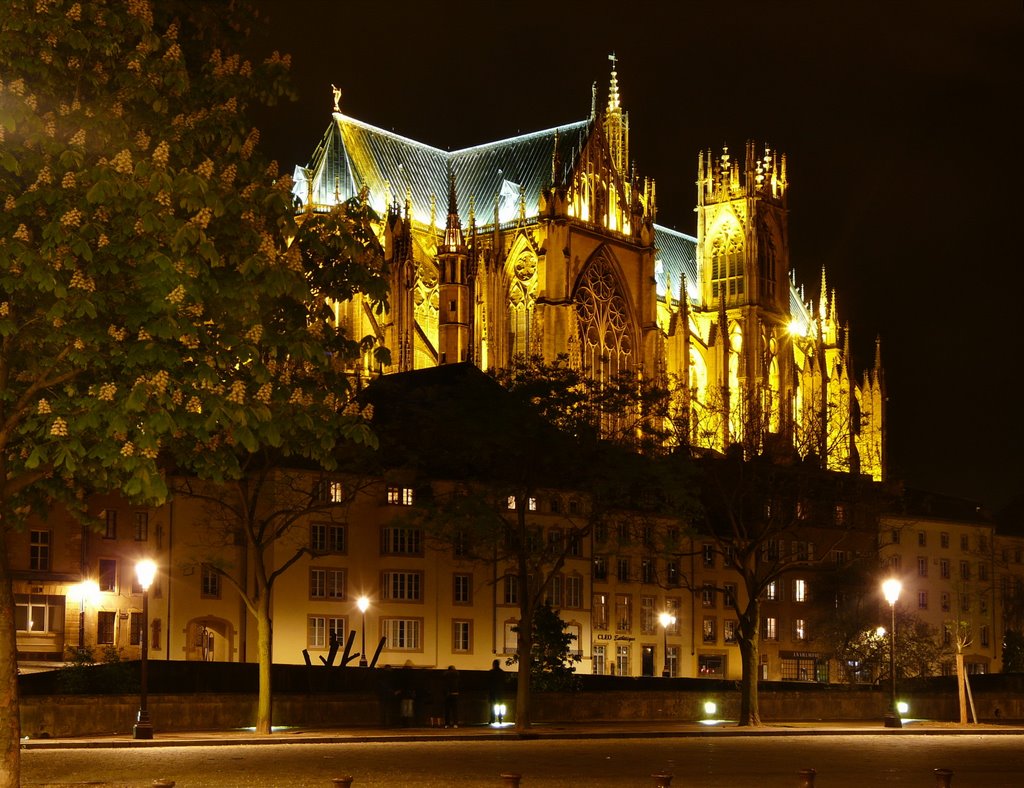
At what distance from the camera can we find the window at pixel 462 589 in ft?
225

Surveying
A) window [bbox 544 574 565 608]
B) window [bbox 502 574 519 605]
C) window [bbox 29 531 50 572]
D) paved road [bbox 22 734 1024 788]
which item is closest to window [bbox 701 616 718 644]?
window [bbox 544 574 565 608]

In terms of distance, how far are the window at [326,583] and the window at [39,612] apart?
29.1 ft

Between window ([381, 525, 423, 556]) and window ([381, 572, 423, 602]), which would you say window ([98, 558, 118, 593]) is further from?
window ([381, 525, 423, 556])

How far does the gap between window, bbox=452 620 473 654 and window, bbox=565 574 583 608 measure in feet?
22.6

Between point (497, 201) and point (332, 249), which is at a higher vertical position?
point (497, 201)

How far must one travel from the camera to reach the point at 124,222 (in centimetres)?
1930

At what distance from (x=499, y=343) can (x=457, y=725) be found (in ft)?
183

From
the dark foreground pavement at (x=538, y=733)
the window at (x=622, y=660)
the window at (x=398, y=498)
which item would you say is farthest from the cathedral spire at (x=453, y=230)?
the dark foreground pavement at (x=538, y=733)

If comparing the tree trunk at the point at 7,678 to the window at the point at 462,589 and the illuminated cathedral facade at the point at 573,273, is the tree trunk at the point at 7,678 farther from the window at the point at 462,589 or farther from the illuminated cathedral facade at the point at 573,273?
the illuminated cathedral facade at the point at 573,273

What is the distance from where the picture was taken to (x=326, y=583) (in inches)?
2537

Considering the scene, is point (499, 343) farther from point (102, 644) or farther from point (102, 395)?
point (102, 395)

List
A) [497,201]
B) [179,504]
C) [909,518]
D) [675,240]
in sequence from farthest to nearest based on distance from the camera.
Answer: [675,240] < [497,201] < [909,518] < [179,504]

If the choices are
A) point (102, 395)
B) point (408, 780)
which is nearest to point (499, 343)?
point (408, 780)

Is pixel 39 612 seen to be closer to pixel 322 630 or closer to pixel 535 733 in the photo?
pixel 322 630
